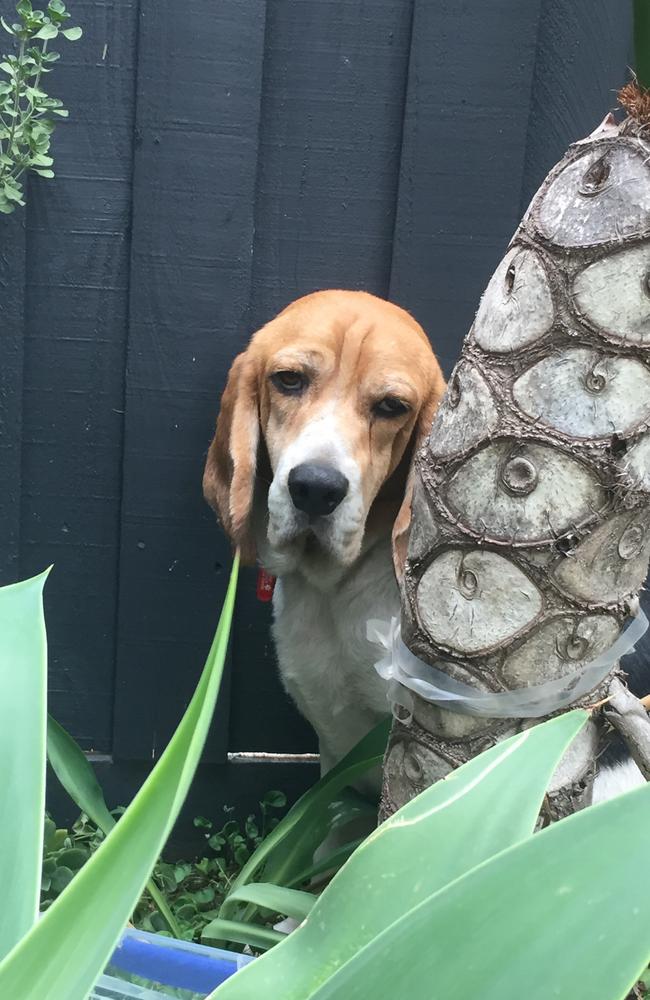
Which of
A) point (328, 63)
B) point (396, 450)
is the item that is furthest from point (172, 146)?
point (396, 450)

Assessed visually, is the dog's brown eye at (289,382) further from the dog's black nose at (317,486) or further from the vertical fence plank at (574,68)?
the vertical fence plank at (574,68)

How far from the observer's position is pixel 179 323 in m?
2.39

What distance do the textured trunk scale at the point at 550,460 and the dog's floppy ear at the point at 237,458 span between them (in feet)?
3.26

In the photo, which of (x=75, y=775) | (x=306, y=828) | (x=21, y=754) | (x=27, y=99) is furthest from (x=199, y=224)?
(x=21, y=754)

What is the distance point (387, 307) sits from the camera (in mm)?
2215

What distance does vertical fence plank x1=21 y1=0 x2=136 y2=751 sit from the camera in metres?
2.26

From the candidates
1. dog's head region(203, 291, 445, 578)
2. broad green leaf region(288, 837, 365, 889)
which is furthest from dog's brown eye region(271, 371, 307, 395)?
broad green leaf region(288, 837, 365, 889)

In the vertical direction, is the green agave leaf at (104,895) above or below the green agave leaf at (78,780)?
above

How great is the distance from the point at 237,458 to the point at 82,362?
0.62 meters

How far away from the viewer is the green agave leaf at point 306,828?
2.02m

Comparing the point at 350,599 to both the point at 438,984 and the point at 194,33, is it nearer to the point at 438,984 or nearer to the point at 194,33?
the point at 194,33

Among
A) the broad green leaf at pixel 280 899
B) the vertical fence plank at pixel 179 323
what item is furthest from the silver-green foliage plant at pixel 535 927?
the vertical fence plank at pixel 179 323

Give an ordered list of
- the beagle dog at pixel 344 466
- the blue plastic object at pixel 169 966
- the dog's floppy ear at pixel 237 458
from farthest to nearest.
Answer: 1. the dog's floppy ear at pixel 237 458
2. the beagle dog at pixel 344 466
3. the blue plastic object at pixel 169 966

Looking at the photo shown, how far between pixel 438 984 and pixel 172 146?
2.16m
